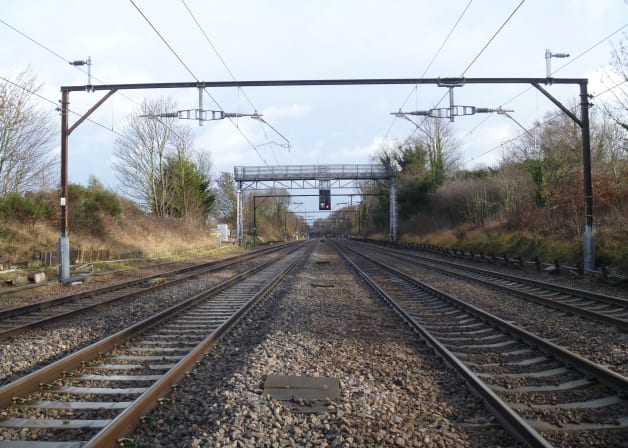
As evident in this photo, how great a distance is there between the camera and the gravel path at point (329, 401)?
4.21 m

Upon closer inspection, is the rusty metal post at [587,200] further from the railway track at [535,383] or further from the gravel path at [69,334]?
the gravel path at [69,334]

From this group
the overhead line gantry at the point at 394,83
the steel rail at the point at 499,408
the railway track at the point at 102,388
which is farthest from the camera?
the overhead line gantry at the point at 394,83

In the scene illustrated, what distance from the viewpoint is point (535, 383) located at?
5.81 metres

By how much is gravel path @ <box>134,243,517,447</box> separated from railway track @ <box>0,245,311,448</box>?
0.65ft

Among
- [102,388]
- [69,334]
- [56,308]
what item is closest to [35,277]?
[56,308]

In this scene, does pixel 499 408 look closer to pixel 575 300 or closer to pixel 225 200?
pixel 575 300

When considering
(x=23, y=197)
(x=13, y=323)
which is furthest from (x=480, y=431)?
(x=23, y=197)

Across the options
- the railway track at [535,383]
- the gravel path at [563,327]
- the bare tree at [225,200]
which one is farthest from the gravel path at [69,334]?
the bare tree at [225,200]

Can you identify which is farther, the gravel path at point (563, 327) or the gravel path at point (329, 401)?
the gravel path at point (563, 327)

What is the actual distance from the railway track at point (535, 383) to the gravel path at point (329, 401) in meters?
0.23

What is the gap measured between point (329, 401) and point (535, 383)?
8.09ft

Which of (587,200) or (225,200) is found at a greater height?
(225,200)

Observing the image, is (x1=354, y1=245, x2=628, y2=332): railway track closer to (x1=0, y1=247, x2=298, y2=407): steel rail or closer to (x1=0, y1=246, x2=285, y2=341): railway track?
(x1=0, y1=247, x2=298, y2=407): steel rail

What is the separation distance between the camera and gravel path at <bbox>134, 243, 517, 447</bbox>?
4.21m
